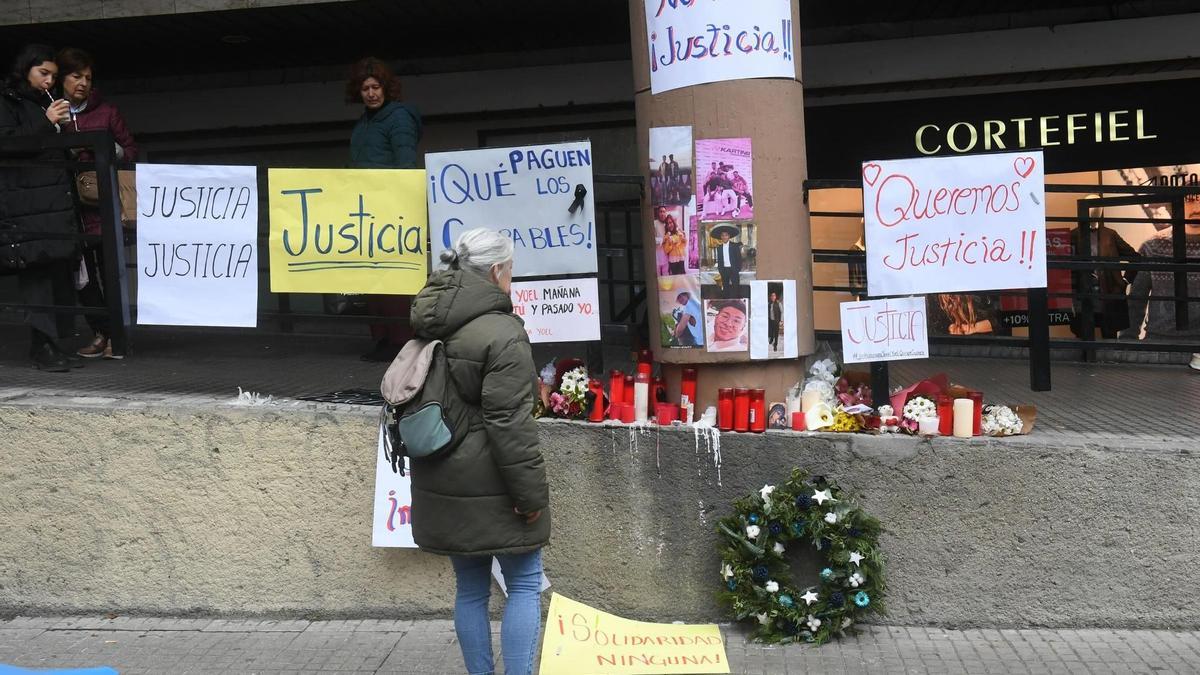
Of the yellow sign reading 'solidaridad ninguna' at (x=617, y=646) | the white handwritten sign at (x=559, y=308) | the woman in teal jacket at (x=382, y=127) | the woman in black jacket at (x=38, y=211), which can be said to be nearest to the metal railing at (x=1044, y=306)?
the white handwritten sign at (x=559, y=308)

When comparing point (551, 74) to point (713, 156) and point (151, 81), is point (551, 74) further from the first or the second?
point (713, 156)

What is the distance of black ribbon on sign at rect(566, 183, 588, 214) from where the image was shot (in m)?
5.06

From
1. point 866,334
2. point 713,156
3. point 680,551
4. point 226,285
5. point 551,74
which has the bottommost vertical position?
point 680,551

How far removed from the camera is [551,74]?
9.66 m

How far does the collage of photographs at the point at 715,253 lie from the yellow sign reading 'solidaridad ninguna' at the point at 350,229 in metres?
1.22

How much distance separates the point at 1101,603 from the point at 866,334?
1.52 m

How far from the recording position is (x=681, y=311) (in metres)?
5.01

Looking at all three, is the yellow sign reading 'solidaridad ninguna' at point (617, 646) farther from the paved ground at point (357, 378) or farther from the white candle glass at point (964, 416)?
the paved ground at point (357, 378)

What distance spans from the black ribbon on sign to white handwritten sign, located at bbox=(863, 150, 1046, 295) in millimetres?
1261

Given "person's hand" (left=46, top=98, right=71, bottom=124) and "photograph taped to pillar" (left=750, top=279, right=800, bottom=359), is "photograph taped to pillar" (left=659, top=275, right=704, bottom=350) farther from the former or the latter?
"person's hand" (left=46, top=98, right=71, bottom=124)

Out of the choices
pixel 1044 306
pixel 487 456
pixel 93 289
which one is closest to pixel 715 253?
pixel 1044 306

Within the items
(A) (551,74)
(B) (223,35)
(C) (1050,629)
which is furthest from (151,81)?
(C) (1050,629)

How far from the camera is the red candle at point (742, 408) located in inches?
192

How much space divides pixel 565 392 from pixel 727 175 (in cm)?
124
